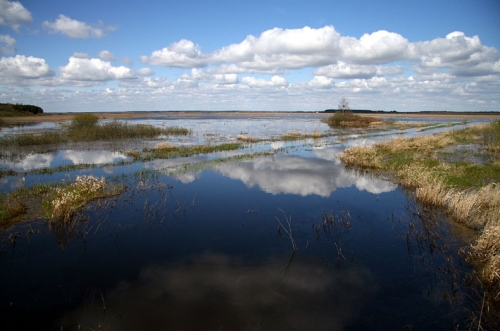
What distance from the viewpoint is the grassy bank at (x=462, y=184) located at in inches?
308

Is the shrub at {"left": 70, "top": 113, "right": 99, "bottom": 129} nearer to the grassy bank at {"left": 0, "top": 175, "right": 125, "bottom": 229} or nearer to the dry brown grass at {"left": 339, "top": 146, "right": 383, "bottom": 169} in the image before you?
the grassy bank at {"left": 0, "top": 175, "right": 125, "bottom": 229}

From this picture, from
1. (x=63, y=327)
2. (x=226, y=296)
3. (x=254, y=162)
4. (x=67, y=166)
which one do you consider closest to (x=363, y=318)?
(x=226, y=296)

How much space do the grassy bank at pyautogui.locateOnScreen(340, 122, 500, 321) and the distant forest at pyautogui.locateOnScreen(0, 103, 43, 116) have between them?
101124 mm

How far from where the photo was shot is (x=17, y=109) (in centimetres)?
10075

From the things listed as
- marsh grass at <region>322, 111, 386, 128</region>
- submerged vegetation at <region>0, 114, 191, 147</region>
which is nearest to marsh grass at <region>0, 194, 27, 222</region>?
submerged vegetation at <region>0, 114, 191, 147</region>

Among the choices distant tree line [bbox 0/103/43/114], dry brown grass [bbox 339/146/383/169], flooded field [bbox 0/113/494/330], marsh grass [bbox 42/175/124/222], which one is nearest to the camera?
flooded field [bbox 0/113/494/330]

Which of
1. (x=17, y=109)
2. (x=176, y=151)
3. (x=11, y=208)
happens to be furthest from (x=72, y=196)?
(x=17, y=109)

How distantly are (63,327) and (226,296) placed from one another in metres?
3.59

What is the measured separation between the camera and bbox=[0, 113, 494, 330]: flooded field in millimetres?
6629

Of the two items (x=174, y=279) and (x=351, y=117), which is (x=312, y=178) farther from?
(x=351, y=117)

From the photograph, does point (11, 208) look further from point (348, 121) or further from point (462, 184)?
point (348, 121)

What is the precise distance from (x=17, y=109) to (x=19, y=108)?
9.88 ft

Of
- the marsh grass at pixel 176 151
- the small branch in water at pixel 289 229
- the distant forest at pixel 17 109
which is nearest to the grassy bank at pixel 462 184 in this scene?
the small branch in water at pixel 289 229

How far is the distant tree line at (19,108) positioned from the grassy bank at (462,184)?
111 m
